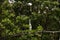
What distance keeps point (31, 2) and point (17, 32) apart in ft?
2.67

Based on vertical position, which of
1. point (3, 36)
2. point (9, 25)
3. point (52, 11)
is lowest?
point (3, 36)

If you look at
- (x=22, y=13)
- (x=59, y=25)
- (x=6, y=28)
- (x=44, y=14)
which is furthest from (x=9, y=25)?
(x=59, y=25)

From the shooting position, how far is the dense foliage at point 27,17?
9.61 feet

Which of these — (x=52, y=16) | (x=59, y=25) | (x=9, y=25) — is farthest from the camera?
(x=59, y=25)

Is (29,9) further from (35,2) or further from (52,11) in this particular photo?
(52,11)

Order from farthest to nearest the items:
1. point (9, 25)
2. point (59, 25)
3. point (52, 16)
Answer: point (59, 25), point (52, 16), point (9, 25)

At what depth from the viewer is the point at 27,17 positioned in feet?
9.89

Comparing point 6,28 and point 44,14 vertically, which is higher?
point 44,14

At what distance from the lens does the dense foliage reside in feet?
9.61

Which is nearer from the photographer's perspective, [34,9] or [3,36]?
[3,36]

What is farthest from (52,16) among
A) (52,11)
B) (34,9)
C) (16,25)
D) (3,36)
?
(3,36)

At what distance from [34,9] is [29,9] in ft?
0.49

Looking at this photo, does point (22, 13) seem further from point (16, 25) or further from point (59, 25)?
point (59, 25)

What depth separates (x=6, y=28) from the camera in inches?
115
